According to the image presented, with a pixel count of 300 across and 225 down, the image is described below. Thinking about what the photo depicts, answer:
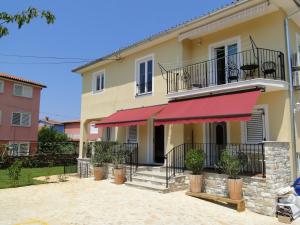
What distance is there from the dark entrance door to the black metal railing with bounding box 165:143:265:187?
2.36m

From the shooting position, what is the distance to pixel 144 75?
28.3 metres

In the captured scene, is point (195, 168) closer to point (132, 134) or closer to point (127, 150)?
point (127, 150)

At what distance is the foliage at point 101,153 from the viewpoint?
2702 cm

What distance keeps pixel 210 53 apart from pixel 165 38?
450 cm

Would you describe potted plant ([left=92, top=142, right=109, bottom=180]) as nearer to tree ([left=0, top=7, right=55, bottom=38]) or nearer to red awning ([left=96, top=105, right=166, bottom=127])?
red awning ([left=96, top=105, right=166, bottom=127])

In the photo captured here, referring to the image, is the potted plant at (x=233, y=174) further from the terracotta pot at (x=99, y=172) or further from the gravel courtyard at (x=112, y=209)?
the terracotta pot at (x=99, y=172)

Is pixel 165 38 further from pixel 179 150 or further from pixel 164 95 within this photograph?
pixel 179 150

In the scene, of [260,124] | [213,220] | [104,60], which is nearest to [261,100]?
[260,124]

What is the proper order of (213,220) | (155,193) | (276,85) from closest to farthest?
1. (213,220)
2. (276,85)
3. (155,193)

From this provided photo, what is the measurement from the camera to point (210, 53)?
23188 millimetres

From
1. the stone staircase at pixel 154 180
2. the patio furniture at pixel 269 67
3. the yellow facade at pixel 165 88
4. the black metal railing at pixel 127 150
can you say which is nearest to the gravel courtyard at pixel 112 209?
the stone staircase at pixel 154 180

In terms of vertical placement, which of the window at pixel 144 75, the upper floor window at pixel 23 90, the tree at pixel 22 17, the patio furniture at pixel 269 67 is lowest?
the tree at pixel 22 17

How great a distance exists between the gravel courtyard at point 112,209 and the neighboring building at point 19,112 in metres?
36.2

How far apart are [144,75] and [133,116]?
5.15m
